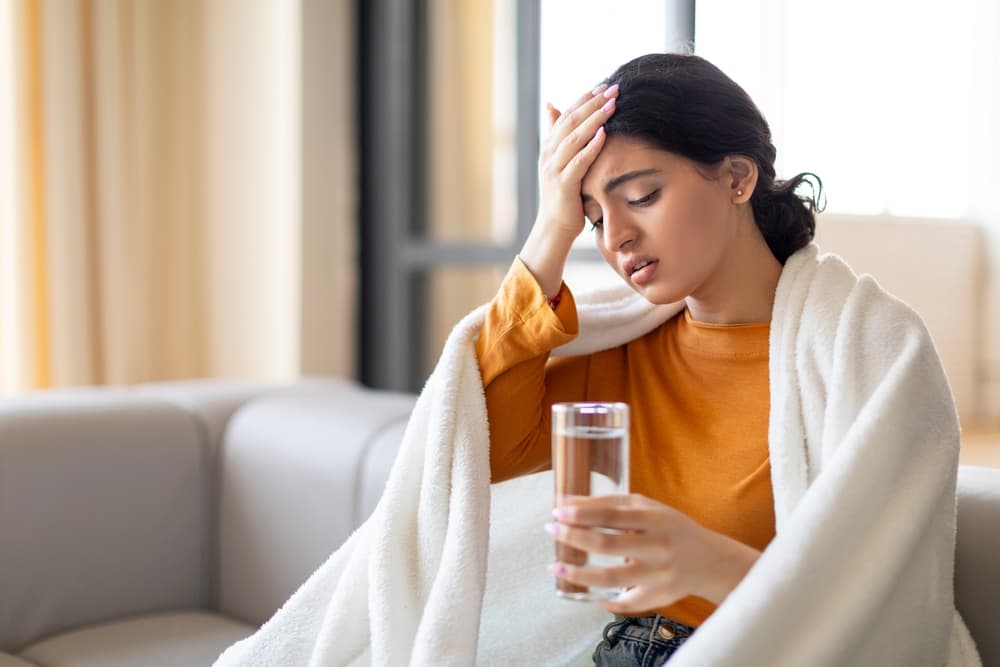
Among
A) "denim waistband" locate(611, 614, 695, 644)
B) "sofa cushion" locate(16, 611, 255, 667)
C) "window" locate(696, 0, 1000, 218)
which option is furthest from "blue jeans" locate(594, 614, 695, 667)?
"window" locate(696, 0, 1000, 218)

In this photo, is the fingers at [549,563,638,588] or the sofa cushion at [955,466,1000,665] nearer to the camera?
the fingers at [549,563,638,588]

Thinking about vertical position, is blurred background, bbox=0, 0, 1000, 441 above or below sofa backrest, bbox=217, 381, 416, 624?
above

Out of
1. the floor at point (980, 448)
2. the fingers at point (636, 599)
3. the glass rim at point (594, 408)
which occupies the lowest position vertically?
the floor at point (980, 448)

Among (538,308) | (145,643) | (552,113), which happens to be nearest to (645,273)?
(538,308)

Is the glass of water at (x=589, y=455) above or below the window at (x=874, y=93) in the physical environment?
below

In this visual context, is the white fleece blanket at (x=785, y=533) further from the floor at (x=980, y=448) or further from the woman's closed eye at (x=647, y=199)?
the floor at (x=980, y=448)

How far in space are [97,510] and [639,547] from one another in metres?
1.40

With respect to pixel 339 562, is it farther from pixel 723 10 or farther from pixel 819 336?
pixel 723 10

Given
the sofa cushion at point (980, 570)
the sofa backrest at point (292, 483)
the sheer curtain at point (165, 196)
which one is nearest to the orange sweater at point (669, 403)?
the sofa cushion at point (980, 570)

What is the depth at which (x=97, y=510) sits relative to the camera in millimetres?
2109

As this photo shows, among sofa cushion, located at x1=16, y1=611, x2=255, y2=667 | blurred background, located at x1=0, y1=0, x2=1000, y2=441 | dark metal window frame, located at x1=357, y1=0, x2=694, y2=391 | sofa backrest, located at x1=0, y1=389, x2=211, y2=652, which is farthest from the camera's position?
dark metal window frame, located at x1=357, y1=0, x2=694, y2=391

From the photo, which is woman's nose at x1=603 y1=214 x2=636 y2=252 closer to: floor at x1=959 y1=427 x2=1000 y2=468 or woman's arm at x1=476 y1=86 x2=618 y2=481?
woman's arm at x1=476 y1=86 x2=618 y2=481

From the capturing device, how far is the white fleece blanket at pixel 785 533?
3.65 ft

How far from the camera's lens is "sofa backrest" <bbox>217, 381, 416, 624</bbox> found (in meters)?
1.96
